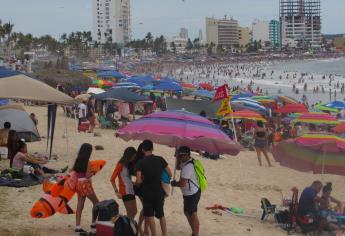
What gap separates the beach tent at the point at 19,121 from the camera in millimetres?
11500

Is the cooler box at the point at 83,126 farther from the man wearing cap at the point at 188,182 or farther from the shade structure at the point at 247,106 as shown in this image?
the man wearing cap at the point at 188,182

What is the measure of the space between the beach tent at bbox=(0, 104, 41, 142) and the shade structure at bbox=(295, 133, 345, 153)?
6231 millimetres

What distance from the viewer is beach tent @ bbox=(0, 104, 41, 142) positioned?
11.5 metres

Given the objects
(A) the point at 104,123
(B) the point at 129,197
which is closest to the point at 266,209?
(B) the point at 129,197

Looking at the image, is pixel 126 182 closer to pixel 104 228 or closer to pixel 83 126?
pixel 104 228

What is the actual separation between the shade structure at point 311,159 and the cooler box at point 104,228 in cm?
329

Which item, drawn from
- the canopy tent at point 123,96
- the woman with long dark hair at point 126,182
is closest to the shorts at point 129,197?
the woman with long dark hair at point 126,182

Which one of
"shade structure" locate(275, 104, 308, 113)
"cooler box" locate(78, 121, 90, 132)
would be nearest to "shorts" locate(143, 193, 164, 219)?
"cooler box" locate(78, 121, 90, 132)

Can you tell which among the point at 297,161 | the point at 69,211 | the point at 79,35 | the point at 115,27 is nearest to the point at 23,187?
the point at 69,211

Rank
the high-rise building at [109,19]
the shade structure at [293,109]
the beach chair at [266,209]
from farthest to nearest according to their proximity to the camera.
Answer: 1. the high-rise building at [109,19]
2. the shade structure at [293,109]
3. the beach chair at [266,209]

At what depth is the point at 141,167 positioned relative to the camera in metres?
5.65

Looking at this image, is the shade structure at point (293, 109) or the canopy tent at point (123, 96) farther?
the shade structure at point (293, 109)

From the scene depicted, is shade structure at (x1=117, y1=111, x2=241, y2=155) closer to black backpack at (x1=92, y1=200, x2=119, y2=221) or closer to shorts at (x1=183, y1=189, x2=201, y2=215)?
shorts at (x1=183, y1=189, x2=201, y2=215)

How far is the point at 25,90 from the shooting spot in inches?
383
